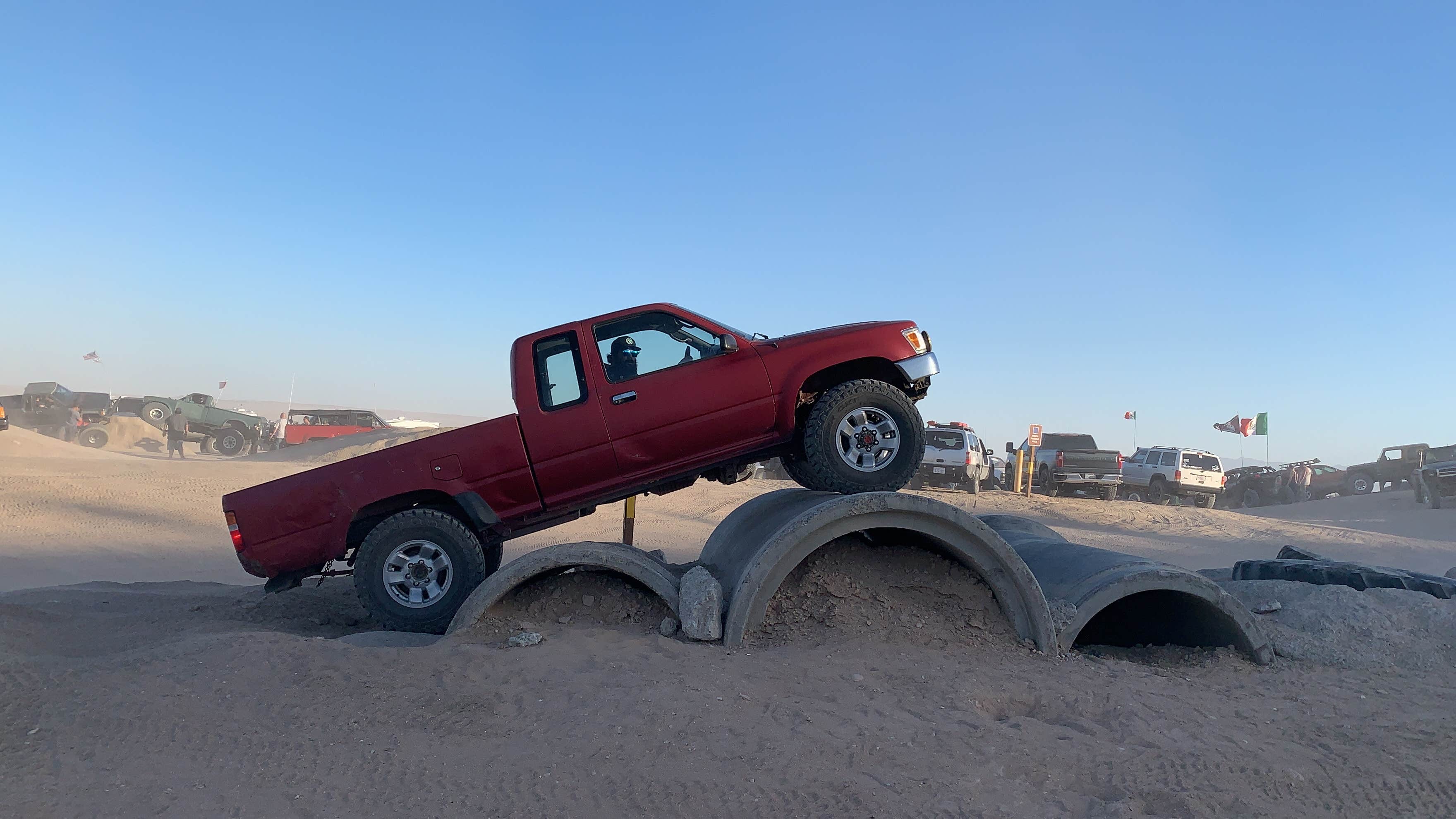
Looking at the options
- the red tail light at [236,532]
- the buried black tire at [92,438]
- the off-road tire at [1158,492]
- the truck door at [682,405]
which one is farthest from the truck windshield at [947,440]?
the buried black tire at [92,438]

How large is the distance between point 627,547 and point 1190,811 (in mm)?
3712

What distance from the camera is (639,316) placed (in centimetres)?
657

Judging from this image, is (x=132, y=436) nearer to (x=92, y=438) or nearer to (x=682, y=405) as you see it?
(x=92, y=438)

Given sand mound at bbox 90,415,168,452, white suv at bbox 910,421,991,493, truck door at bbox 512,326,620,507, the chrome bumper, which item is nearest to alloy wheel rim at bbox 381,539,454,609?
truck door at bbox 512,326,620,507

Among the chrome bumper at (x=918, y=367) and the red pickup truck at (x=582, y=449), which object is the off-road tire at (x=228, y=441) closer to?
the red pickup truck at (x=582, y=449)

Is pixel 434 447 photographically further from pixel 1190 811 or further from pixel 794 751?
pixel 1190 811

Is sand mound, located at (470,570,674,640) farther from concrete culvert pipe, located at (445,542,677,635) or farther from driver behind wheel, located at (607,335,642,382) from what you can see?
driver behind wheel, located at (607,335,642,382)

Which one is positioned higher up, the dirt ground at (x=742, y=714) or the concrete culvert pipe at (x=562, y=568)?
the concrete culvert pipe at (x=562, y=568)

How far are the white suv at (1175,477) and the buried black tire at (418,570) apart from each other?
24.9 meters

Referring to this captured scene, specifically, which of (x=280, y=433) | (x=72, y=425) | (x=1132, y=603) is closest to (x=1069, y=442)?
(x=1132, y=603)

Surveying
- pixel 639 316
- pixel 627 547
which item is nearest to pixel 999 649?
pixel 627 547

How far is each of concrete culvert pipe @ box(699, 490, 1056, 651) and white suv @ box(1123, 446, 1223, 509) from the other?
23383 mm

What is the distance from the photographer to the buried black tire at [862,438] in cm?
621

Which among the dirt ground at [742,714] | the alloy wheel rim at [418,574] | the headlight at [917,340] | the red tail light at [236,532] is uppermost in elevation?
the headlight at [917,340]
